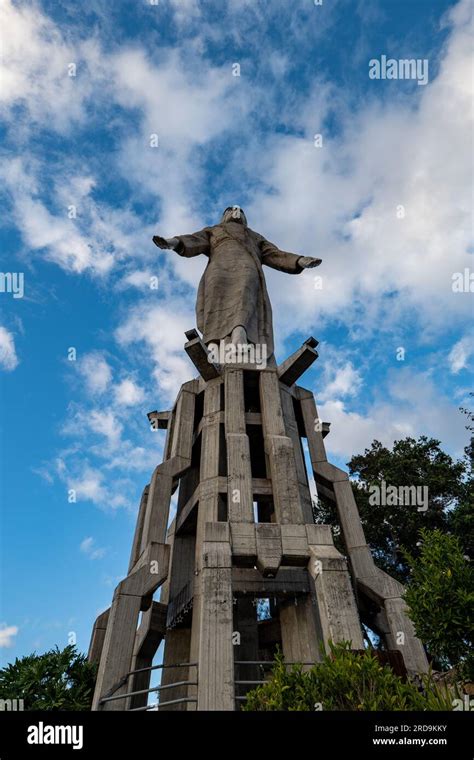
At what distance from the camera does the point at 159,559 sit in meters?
12.2

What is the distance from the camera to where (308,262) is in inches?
698

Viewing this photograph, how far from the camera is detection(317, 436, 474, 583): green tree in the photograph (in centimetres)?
2273

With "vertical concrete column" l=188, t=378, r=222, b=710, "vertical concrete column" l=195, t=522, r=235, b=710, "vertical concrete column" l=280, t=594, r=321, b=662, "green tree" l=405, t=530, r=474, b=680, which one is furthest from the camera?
"vertical concrete column" l=188, t=378, r=222, b=710

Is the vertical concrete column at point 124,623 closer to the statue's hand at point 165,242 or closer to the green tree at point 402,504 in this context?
the statue's hand at point 165,242

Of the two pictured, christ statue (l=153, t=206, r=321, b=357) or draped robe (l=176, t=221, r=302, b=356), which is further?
draped robe (l=176, t=221, r=302, b=356)

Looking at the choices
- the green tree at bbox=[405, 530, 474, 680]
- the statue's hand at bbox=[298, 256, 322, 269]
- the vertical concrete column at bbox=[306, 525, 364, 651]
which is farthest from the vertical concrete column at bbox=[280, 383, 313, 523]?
the green tree at bbox=[405, 530, 474, 680]

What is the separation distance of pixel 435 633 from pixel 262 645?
25.1ft

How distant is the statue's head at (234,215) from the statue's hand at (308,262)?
10.2 ft

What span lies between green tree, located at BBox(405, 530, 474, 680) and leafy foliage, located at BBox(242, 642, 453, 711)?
1.87 meters

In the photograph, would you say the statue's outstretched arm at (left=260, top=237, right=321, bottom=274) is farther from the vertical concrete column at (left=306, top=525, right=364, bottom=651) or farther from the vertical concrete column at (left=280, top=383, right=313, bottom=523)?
the vertical concrete column at (left=306, top=525, right=364, bottom=651)

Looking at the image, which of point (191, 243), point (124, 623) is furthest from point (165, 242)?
point (124, 623)
